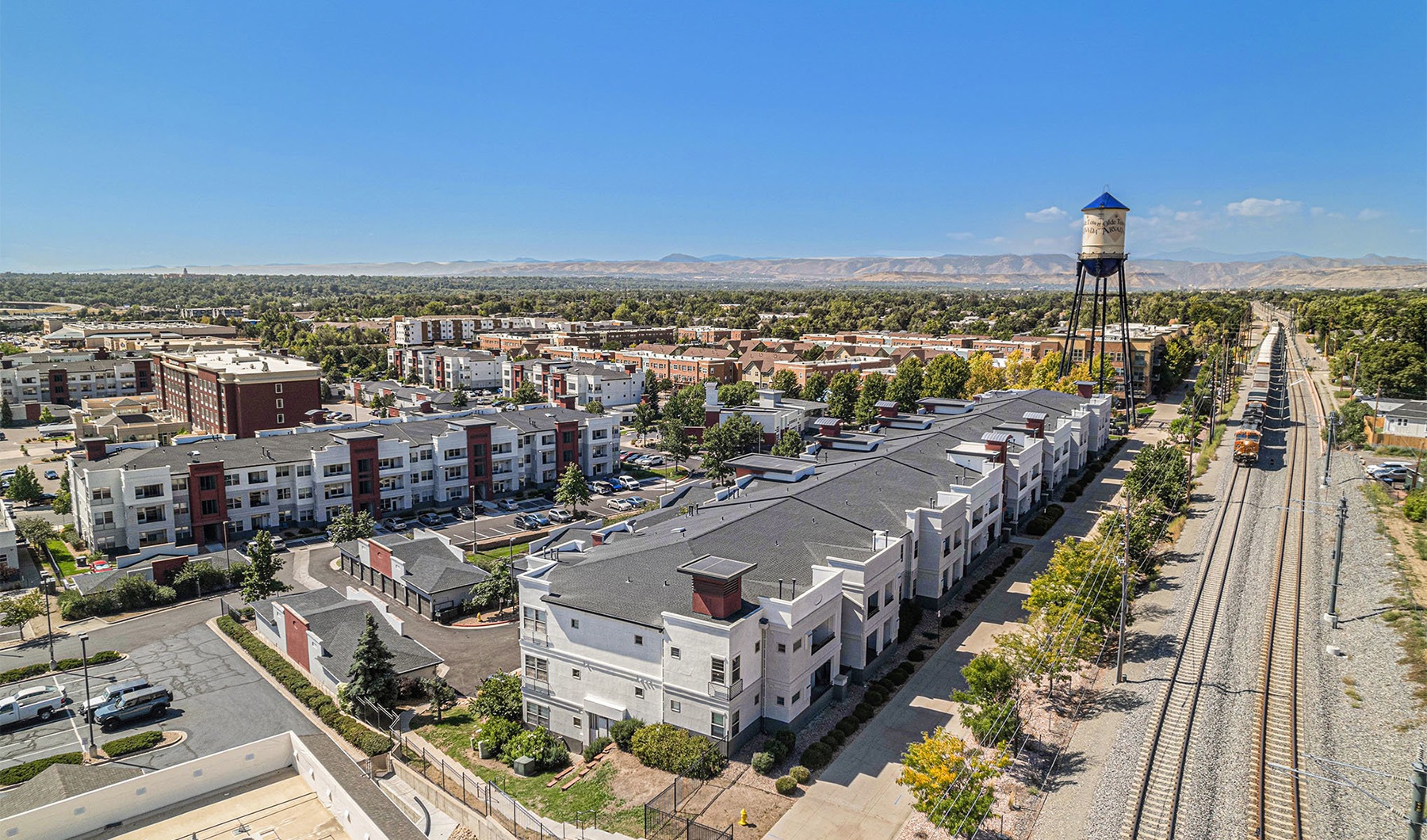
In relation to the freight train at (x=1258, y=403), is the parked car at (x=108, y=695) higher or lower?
lower

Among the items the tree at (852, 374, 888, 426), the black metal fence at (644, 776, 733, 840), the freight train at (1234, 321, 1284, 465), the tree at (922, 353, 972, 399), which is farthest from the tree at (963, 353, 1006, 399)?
the black metal fence at (644, 776, 733, 840)

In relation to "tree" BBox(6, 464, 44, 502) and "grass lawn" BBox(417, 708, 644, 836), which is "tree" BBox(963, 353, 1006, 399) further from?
"tree" BBox(6, 464, 44, 502)

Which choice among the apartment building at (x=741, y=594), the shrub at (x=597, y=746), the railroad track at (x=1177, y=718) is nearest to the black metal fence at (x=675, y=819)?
the apartment building at (x=741, y=594)

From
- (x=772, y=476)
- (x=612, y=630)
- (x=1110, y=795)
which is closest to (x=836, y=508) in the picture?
(x=772, y=476)

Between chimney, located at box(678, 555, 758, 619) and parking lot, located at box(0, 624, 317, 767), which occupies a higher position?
chimney, located at box(678, 555, 758, 619)

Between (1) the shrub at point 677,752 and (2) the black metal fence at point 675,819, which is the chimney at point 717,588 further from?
(2) the black metal fence at point 675,819
